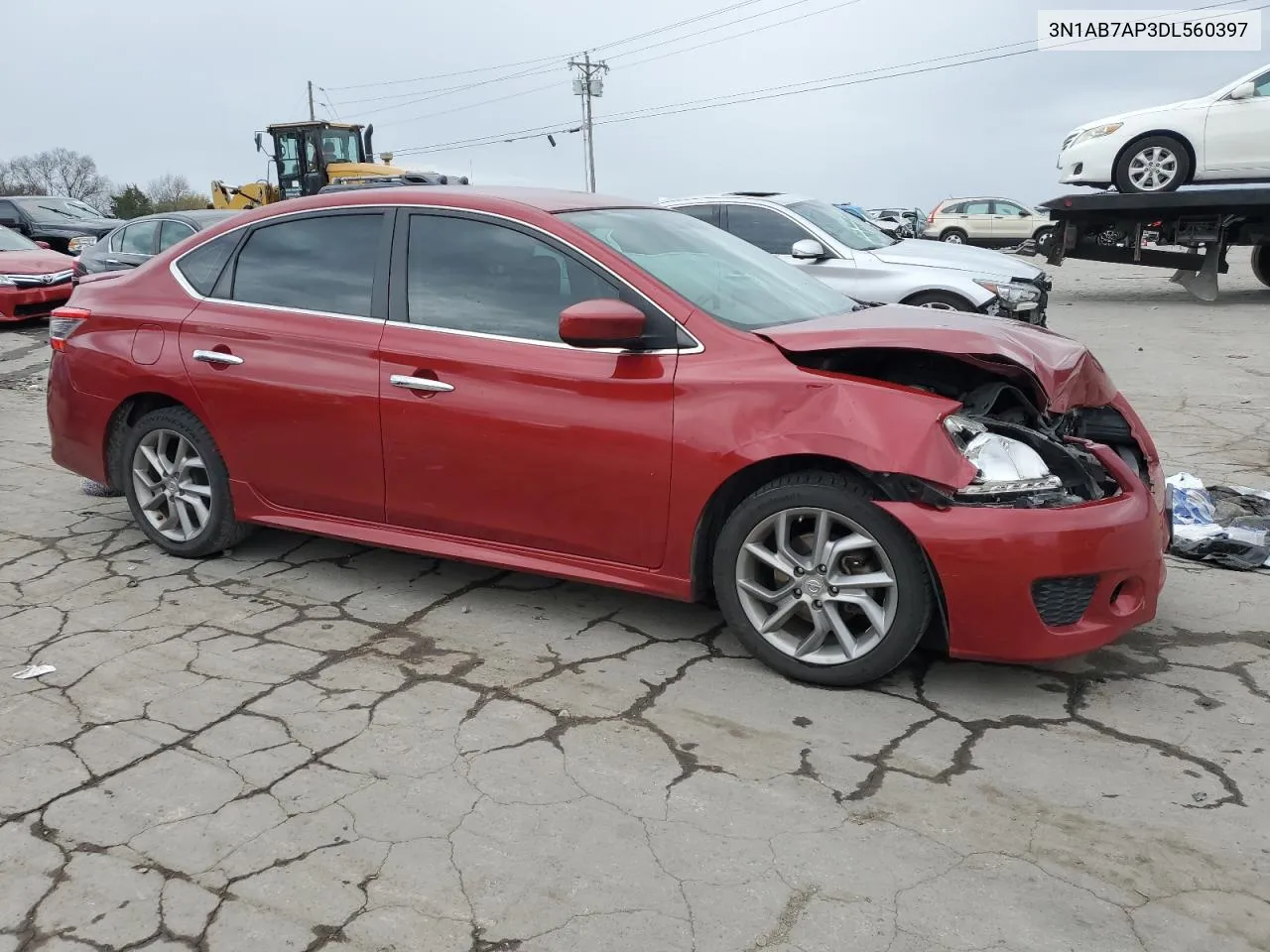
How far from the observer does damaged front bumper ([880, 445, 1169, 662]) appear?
10.5 feet

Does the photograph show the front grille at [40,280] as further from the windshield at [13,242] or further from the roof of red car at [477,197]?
the roof of red car at [477,197]

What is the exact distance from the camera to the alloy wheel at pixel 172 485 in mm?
4711

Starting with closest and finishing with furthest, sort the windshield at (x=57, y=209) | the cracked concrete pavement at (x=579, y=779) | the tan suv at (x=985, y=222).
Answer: the cracked concrete pavement at (x=579, y=779) → the windshield at (x=57, y=209) → the tan suv at (x=985, y=222)

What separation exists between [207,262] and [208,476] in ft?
3.05

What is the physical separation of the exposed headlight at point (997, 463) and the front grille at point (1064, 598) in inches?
11.3

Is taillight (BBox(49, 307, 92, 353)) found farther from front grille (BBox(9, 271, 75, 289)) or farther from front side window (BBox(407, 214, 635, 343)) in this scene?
front grille (BBox(9, 271, 75, 289))

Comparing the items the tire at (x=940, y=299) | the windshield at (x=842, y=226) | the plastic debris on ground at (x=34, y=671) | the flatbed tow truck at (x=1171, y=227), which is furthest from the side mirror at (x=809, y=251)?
the plastic debris on ground at (x=34, y=671)

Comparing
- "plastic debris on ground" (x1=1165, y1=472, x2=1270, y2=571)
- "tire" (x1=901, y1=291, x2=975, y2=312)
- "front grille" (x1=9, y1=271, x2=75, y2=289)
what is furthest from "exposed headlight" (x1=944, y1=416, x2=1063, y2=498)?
"front grille" (x1=9, y1=271, x2=75, y2=289)

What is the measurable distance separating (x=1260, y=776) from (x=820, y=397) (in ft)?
5.29

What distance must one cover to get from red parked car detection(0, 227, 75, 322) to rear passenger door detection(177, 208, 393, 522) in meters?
9.62

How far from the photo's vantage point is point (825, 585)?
343cm

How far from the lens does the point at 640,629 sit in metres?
4.05

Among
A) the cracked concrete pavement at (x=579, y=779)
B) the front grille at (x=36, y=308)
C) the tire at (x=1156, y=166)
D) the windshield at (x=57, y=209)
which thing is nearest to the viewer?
the cracked concrete pavement at (x=579, y=779)

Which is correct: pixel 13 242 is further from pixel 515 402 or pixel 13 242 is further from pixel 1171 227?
pixel 1171 227
